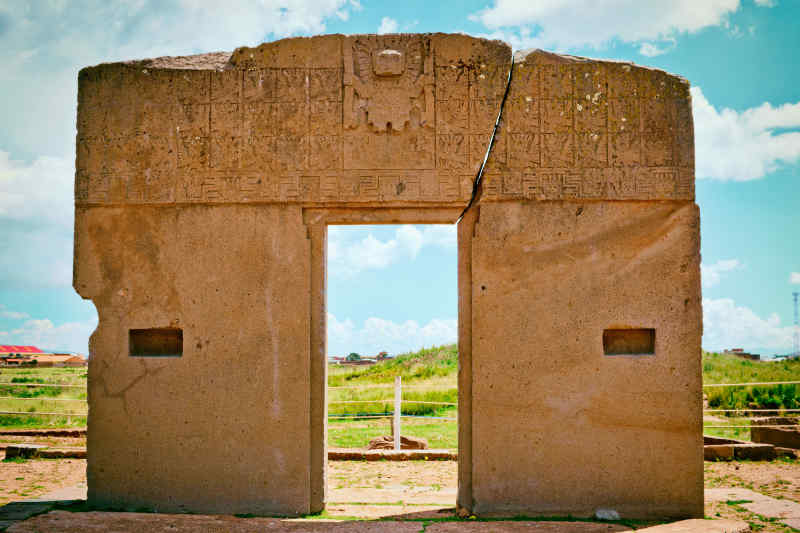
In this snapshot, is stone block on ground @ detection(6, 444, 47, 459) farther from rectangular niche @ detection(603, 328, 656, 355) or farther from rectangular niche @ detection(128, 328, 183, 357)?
rectangular niche @ detection(603, 328, 656, 355)

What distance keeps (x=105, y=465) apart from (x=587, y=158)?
169 inches

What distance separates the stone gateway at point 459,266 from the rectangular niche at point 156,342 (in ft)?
0.26

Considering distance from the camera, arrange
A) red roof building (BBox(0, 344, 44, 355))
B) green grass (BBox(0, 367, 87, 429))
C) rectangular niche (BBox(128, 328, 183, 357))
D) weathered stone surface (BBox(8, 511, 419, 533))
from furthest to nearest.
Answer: red roof building (BBox(0, 344, 44, 355))
green grass (BBox(0, 367, 87, 429))
rectangular niche (BBox(128, 328, 183, 357))
weathered stone surface (BBox(8, 511, 419, 533))

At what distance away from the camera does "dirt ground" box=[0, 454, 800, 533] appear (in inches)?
195

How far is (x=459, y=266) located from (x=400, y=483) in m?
2.47

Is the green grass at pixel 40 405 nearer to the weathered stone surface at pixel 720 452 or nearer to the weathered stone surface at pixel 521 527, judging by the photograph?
the weathered stone surface at pixel 521 527

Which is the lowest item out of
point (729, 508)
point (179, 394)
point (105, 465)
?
point (729, 508)

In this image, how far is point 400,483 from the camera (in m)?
6.25

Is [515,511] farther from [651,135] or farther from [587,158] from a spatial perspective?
[651,135]

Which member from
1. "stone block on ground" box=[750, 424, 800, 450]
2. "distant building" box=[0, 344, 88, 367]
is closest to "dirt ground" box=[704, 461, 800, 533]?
"stone block on ground" box=[750, 424, 800, 450]

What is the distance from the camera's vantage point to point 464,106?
193 inches

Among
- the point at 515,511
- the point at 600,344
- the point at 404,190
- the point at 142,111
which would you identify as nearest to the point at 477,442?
the point at 515,511

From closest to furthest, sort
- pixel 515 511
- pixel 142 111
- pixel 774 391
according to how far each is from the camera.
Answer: pixel 515 511, pixel 142 111, pixel 774 391

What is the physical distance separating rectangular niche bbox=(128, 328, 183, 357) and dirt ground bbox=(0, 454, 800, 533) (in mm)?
1701
